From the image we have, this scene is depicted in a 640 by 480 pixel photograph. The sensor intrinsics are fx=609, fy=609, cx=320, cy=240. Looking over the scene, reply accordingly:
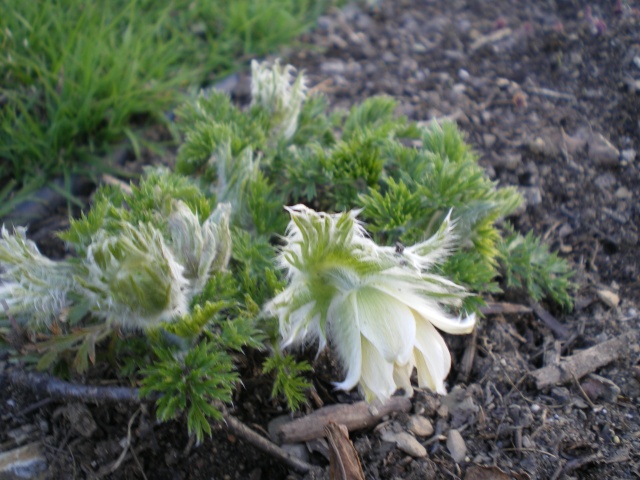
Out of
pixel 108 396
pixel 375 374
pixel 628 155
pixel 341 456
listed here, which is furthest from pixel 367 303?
pixel 628 155

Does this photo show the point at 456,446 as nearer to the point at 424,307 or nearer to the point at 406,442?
the point at 406,442

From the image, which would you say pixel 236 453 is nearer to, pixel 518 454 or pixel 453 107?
pixel 518 454

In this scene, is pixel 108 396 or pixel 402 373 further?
pixel 108 396

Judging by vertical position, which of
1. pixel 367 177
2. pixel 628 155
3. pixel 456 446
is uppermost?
pixel 367 177

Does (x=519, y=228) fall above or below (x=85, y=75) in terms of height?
below

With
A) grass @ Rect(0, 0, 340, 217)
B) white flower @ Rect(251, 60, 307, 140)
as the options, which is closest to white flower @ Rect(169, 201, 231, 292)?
white flower @ Rect(251, 60, 307, 140)

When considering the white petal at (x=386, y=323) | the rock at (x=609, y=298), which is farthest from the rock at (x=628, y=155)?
the white petal at (x=386, y=323)
